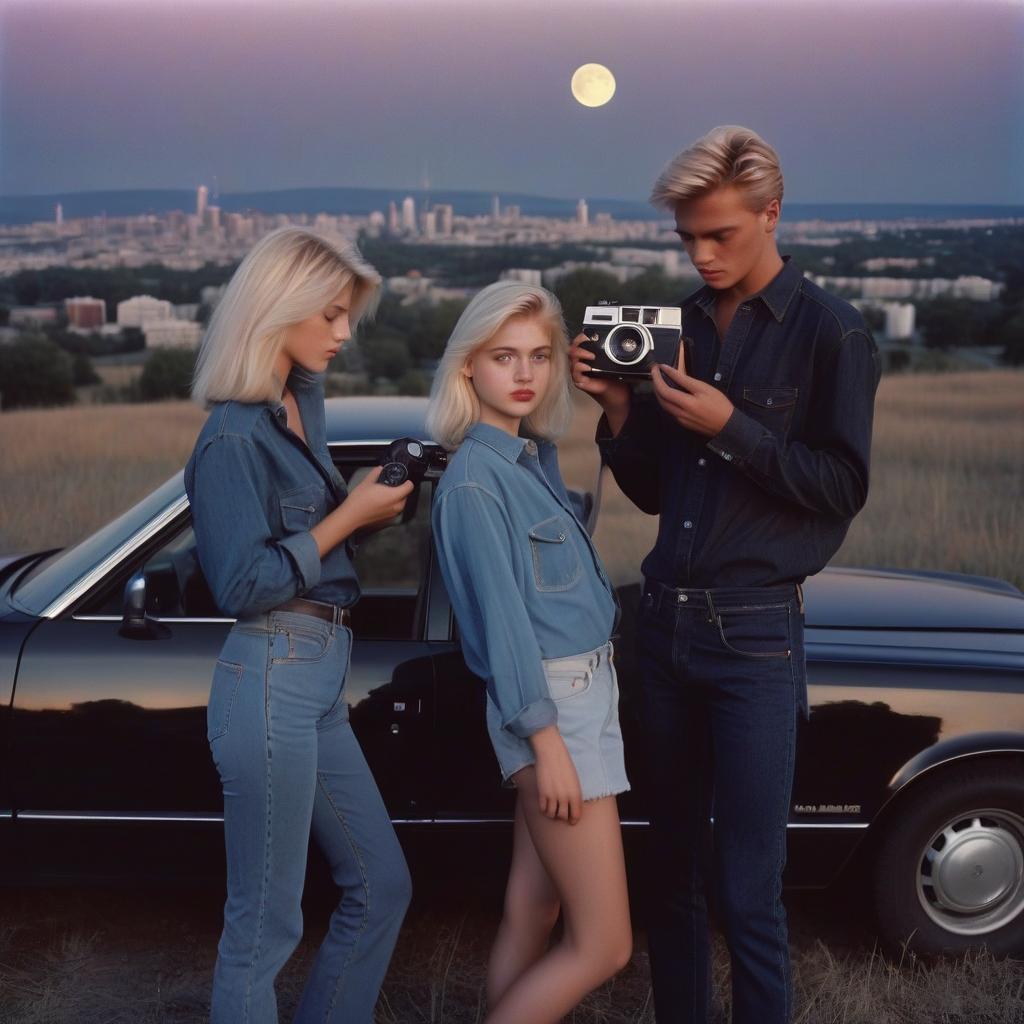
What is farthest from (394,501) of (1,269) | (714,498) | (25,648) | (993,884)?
(1,269)

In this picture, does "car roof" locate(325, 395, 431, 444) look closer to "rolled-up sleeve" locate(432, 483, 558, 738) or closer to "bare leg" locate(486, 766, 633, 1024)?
"rolled-up sleeve" locate(432, 483, 558, 738)

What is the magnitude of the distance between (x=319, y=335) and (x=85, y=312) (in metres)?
23.9

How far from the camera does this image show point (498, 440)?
2.46m

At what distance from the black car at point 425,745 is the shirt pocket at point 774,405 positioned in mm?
1069

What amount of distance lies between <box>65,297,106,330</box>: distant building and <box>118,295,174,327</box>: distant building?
14.2 inches

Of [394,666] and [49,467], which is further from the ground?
[394,666]

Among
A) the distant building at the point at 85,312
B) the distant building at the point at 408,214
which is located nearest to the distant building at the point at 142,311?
the distant building at the point at 85,312

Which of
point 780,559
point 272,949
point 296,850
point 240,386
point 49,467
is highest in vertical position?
point 240,386

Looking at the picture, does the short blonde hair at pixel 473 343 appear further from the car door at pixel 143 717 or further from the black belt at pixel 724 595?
the car door at pixel 143 717

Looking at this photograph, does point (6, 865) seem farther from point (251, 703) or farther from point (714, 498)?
point (714, 498)

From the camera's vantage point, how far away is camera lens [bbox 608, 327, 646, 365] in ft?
8.40

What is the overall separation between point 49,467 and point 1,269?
42.2 ft

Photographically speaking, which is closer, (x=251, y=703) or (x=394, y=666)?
(x=251, y=703)

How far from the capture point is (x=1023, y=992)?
3428mm
